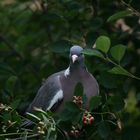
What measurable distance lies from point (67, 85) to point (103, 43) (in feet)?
1.77

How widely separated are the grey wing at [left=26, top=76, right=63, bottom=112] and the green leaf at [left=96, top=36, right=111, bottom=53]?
52 centimetres

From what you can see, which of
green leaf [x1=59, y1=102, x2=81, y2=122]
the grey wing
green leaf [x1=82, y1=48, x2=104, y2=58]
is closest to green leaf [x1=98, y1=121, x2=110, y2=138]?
green leaf [x1=59, y1=102, x2=81, y2=122]

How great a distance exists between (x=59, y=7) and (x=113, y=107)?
1.01 m

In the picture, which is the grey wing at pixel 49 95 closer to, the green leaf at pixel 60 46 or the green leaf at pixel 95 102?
the green leaf at pixel 60 46

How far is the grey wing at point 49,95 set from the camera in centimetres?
296

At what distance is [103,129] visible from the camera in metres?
2.50

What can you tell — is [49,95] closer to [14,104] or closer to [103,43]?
[14,104]

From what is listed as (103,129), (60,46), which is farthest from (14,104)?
(60,46)

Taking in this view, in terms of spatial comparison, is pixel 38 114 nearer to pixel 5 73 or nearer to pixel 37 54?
pixel 5 73

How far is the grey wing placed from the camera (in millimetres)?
2959

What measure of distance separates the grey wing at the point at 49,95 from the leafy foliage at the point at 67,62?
4.0 inches

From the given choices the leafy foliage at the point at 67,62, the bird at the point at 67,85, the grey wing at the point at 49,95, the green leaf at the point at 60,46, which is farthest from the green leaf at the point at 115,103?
the green leaf at the point at 60,46

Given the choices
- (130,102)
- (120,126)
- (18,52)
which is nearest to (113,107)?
(120,126)

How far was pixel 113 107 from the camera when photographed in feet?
8.21
